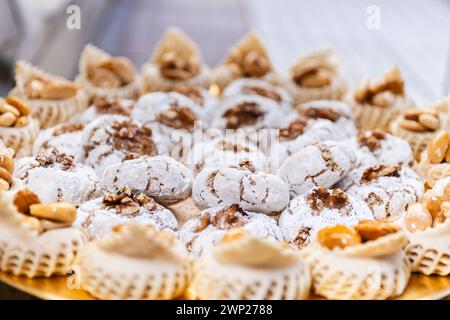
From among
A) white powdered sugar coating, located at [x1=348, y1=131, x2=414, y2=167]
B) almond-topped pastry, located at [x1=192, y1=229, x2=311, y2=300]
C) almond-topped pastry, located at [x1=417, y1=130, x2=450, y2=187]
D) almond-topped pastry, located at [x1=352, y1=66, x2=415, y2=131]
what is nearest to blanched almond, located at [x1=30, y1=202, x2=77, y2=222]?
almond-topped pastry, located at [x1=192, y1=229, x2=311, y2=300]

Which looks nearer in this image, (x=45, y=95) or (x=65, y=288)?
(x=65, y=288)

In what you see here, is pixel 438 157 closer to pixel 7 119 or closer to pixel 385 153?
pixel 385 153

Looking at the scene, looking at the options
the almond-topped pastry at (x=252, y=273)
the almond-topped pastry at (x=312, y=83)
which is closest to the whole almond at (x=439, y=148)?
the almond-topped pastry at (x=312, y=83)

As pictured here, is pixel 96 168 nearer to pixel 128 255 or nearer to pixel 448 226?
→ pixel 128 255

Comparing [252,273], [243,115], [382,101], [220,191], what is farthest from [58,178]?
[382,101]

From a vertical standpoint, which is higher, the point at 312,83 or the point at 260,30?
the point at 312,83
